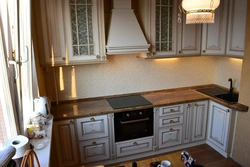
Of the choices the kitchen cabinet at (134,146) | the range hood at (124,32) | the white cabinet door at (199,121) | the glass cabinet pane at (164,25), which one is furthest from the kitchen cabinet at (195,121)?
the range hood at (124,32)

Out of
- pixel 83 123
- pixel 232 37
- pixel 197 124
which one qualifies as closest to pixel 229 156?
pixel 197 124

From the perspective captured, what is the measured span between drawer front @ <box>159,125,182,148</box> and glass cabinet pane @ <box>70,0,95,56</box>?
63.8 inches

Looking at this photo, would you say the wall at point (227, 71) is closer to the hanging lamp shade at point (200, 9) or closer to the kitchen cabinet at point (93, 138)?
the hanging lamp shade at point (200, 9)

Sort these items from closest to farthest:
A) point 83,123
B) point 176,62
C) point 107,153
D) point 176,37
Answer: point 83,123
point 107,153
point 176,37
point 176,62

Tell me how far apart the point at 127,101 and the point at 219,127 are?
4.78 ft

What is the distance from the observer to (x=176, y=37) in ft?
9.82

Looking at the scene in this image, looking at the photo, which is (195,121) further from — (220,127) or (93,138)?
(93,138)

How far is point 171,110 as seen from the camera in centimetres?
294

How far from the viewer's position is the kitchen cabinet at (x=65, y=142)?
2527 millimetres

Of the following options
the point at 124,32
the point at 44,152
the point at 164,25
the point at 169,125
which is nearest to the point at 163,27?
the point at 164,25

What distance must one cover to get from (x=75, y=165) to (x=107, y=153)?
1.53 feet

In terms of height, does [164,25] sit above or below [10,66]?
above

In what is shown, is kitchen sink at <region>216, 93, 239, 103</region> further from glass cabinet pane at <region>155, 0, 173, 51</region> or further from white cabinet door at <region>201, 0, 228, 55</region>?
glass cabinet pane at <region>155, 0, 173, 51</region>

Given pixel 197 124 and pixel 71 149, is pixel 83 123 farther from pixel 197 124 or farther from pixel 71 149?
pixel 197 124
